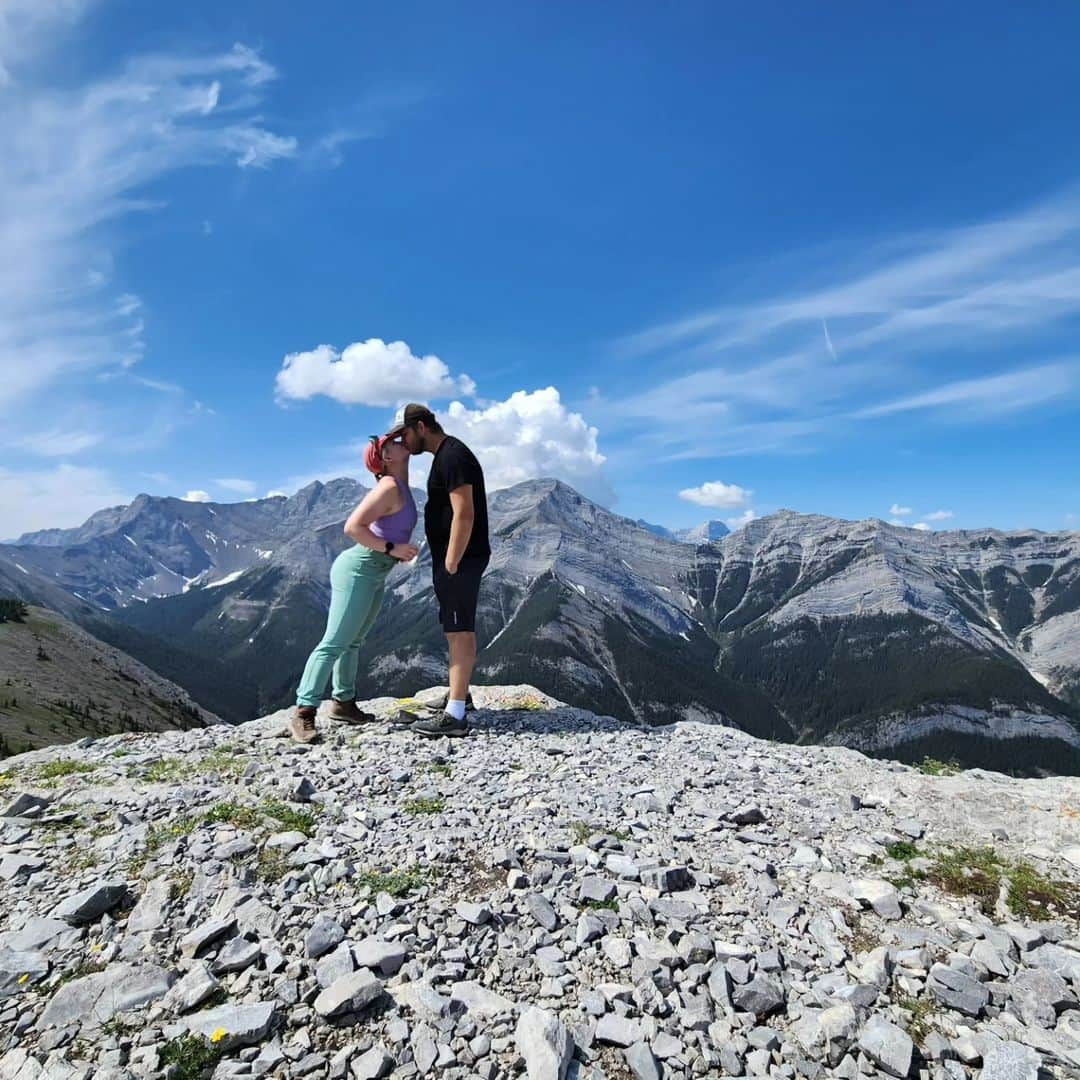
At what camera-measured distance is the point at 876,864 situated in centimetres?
706

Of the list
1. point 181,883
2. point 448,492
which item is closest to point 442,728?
point 448,492

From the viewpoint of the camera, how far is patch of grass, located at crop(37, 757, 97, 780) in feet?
30.4

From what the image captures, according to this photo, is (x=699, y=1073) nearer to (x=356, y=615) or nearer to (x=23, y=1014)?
(x=23, y=1014)

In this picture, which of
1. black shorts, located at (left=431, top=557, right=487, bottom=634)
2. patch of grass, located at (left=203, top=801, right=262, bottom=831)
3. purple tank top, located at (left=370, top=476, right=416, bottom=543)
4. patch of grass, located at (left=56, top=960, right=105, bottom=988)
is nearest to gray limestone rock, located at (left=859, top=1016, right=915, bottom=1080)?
patch of grass, located at (left=56, top=960, right=105, bottom=988)

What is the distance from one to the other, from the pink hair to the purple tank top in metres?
0.34

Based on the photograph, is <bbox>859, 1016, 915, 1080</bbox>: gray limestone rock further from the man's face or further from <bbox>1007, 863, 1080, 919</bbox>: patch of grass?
the man's face

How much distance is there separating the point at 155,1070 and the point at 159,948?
141cm

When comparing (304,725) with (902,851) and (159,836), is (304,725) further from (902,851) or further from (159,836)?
(902,851)

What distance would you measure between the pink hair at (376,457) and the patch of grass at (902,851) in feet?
29.7

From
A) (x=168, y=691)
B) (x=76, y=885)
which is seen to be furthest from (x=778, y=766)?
(x=168, y=691)

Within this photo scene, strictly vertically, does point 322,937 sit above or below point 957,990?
→ above

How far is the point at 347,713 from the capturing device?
1227 centimetres

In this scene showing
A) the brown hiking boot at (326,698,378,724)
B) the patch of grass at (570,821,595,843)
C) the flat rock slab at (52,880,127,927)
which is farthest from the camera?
the brown hiking boot at (326,698,378,724)

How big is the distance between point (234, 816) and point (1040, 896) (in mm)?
8698
